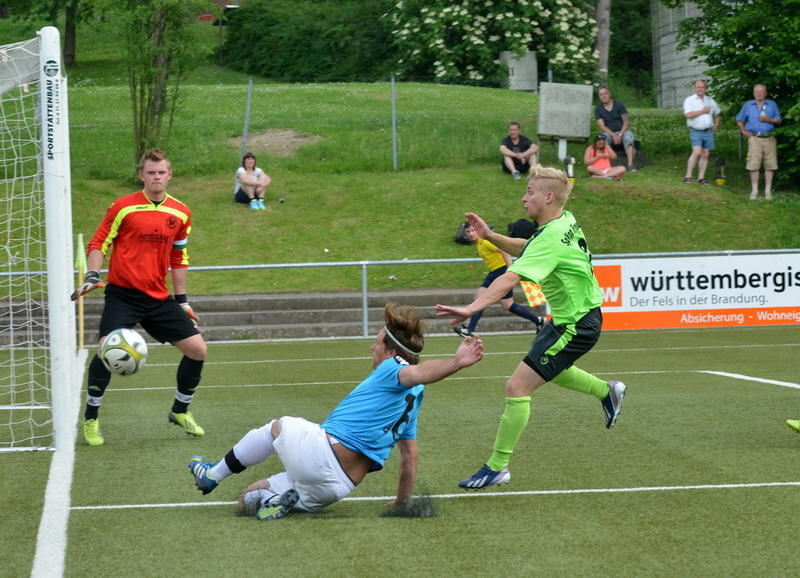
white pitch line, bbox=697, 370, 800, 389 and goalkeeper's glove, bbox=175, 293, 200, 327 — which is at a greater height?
goalkeeper's glove, bbox=175, 293, 200, 327

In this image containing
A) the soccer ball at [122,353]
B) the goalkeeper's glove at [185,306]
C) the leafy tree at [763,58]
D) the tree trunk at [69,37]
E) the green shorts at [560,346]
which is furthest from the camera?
the tree trunk at [69,37]

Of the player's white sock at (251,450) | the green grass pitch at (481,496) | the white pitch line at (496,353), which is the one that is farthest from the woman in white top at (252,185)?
the player's white sock at (251,450)

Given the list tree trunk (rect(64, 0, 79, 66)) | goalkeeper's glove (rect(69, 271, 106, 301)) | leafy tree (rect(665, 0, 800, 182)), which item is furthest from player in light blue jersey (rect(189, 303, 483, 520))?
tree trunk (rect(64, 0, 79, 66))

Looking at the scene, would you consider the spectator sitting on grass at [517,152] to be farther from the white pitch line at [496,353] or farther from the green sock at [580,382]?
the green sock at [580,382]

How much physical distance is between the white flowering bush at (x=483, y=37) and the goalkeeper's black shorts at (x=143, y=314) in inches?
1089

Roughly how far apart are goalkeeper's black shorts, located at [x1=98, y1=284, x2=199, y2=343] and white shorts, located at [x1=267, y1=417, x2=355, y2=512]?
2838 millimetres

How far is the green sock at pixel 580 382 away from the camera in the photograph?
25.6 feet

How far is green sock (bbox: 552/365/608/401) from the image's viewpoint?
7816mm

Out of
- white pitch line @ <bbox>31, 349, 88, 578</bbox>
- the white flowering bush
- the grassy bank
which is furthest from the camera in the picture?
the white flowering bush

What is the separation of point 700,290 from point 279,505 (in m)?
13.9

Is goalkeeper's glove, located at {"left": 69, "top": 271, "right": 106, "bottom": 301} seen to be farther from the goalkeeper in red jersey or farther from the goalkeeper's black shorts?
the goalkeeper's black shorts

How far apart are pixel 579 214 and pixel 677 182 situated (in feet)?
10.6

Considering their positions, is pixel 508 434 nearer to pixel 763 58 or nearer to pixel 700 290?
pixel 700 290

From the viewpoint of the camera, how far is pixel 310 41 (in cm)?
4712
